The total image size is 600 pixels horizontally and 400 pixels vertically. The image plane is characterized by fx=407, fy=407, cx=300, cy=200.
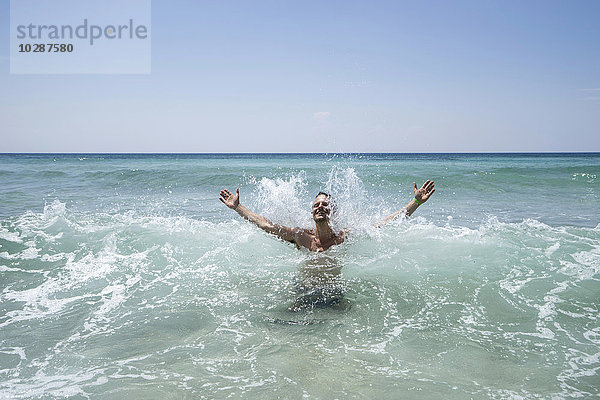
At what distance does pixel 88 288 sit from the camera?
5512 mm

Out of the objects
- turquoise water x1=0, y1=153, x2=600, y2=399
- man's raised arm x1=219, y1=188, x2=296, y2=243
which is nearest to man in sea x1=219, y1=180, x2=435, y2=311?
man's raised arm x1=219, y1=188, x2=296, y2=243

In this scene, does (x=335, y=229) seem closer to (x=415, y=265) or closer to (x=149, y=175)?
(x=415, y=265)

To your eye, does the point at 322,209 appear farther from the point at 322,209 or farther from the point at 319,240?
the point at 319,240

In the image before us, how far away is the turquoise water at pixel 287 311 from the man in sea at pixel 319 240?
14 cm

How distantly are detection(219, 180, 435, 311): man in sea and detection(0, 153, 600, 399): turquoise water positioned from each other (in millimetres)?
139

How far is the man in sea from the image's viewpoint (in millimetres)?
4828

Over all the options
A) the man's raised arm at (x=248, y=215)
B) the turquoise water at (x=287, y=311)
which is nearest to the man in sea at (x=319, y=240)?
the man's raised arm at (x=248, y=215)

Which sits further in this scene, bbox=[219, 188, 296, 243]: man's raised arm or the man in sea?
bbox=[219, 188, 296, 243]: man's raised arm

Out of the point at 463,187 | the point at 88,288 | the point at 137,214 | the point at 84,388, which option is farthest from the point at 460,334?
the point at 463,187

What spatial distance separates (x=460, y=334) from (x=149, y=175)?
931 inches

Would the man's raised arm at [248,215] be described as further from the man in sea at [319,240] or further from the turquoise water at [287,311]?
→ the turquoise water at [287,311]

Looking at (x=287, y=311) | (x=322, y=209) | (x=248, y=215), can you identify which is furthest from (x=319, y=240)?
(x=287, y=311)

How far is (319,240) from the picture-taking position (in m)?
5.89

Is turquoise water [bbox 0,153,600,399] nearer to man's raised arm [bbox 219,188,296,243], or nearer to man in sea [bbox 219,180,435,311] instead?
man in sea [bbox 219,180,435,311]
